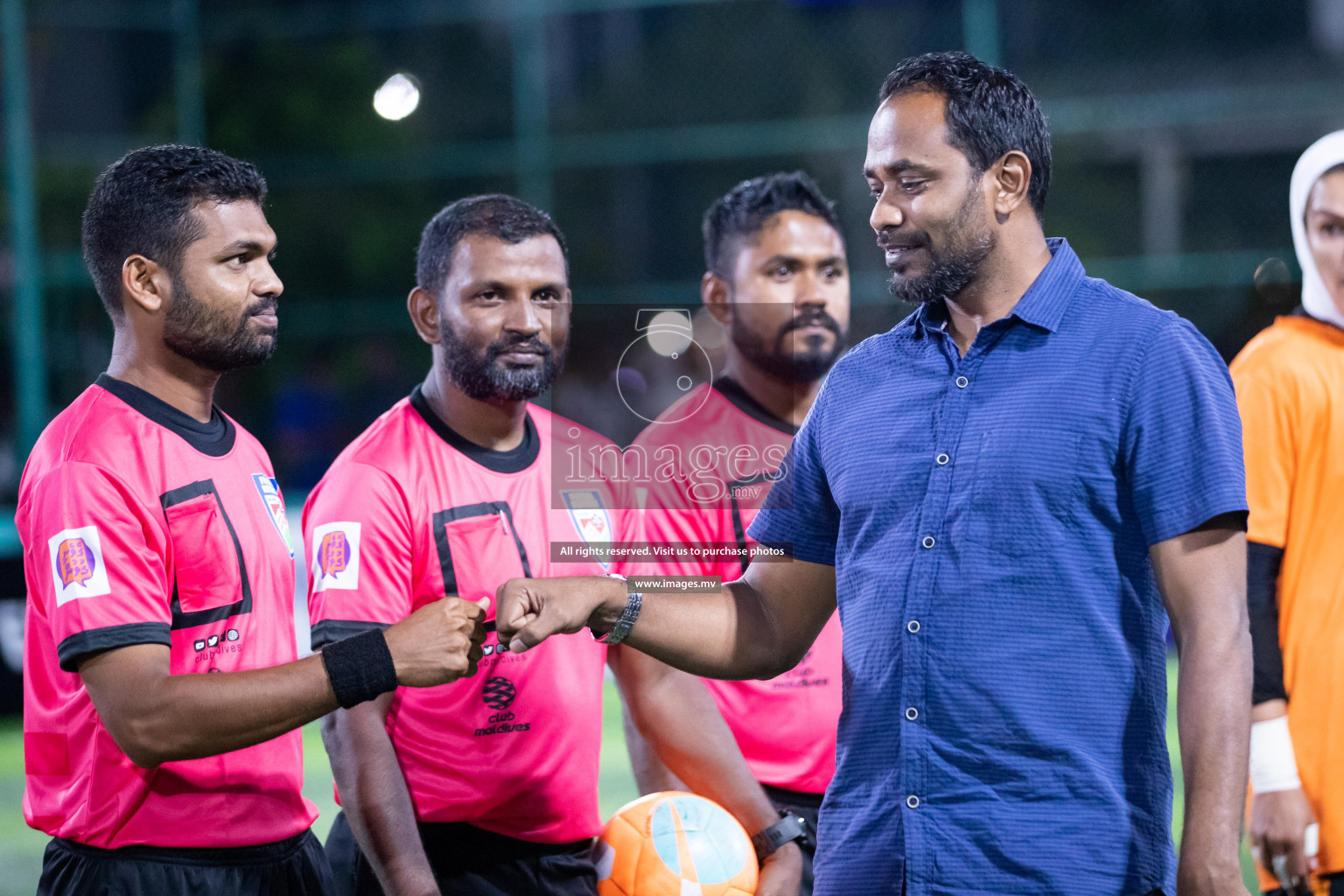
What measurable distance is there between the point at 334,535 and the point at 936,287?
1.67 m

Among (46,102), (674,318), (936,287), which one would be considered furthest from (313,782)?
(46,102)

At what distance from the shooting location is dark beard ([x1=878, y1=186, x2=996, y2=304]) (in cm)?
282

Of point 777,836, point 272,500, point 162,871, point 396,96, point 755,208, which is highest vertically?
point 396,96

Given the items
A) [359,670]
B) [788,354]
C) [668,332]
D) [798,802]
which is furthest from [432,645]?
[788,354]

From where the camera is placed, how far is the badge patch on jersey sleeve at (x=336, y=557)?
136 inches

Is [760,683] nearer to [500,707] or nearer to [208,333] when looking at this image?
[500,707]

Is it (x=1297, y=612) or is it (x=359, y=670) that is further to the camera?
(x=1297, y=612)

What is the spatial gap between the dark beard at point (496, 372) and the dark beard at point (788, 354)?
807mm

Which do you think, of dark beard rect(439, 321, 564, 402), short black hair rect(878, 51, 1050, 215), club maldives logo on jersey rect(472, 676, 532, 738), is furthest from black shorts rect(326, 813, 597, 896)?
short black hair rect(878, 51, 1050, 215)

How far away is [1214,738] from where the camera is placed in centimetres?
249

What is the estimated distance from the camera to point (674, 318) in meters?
3.61

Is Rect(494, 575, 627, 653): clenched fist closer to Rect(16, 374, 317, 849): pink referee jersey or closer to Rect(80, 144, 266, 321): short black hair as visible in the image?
Rect(16, 374, 317, 849): pink referee jersey

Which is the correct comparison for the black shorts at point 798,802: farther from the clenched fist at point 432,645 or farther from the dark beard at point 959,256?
the dark beard at point 959,256

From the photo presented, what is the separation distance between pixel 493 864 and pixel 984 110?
2.29 metres
